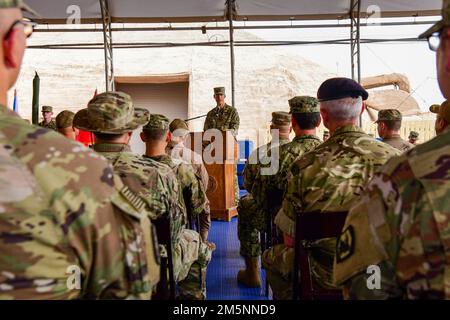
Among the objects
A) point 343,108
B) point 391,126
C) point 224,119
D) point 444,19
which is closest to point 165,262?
point 343,108

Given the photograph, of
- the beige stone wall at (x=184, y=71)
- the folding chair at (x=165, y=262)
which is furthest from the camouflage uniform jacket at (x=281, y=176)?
the beige stone wall at (x=184, y=71)

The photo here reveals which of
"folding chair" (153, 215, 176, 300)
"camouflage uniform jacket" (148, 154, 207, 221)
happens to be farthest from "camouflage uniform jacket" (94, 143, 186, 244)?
"camouflage uniform jacket" (148, 154, 207, 221)

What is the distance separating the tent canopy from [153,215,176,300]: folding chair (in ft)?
21.1

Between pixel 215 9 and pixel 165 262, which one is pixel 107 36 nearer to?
pixel 215 9

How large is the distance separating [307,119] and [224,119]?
4211 millimetres

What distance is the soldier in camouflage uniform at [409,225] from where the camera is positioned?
2.89 feet

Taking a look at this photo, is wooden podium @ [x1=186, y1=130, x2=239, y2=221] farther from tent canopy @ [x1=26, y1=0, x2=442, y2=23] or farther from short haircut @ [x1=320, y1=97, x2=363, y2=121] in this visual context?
short haircut @ [x1=320, y1=97, x2=363, y2=121]

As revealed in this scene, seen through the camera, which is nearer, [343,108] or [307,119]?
[343,108]

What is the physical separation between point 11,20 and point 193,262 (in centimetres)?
208

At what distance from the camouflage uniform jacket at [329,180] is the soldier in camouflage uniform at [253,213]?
1407 mm

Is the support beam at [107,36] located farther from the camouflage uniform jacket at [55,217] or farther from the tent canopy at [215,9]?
the camouflage uniform jacket at [55,217]

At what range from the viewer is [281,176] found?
10.2 feet

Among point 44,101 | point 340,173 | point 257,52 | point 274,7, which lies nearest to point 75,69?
point 44,101
